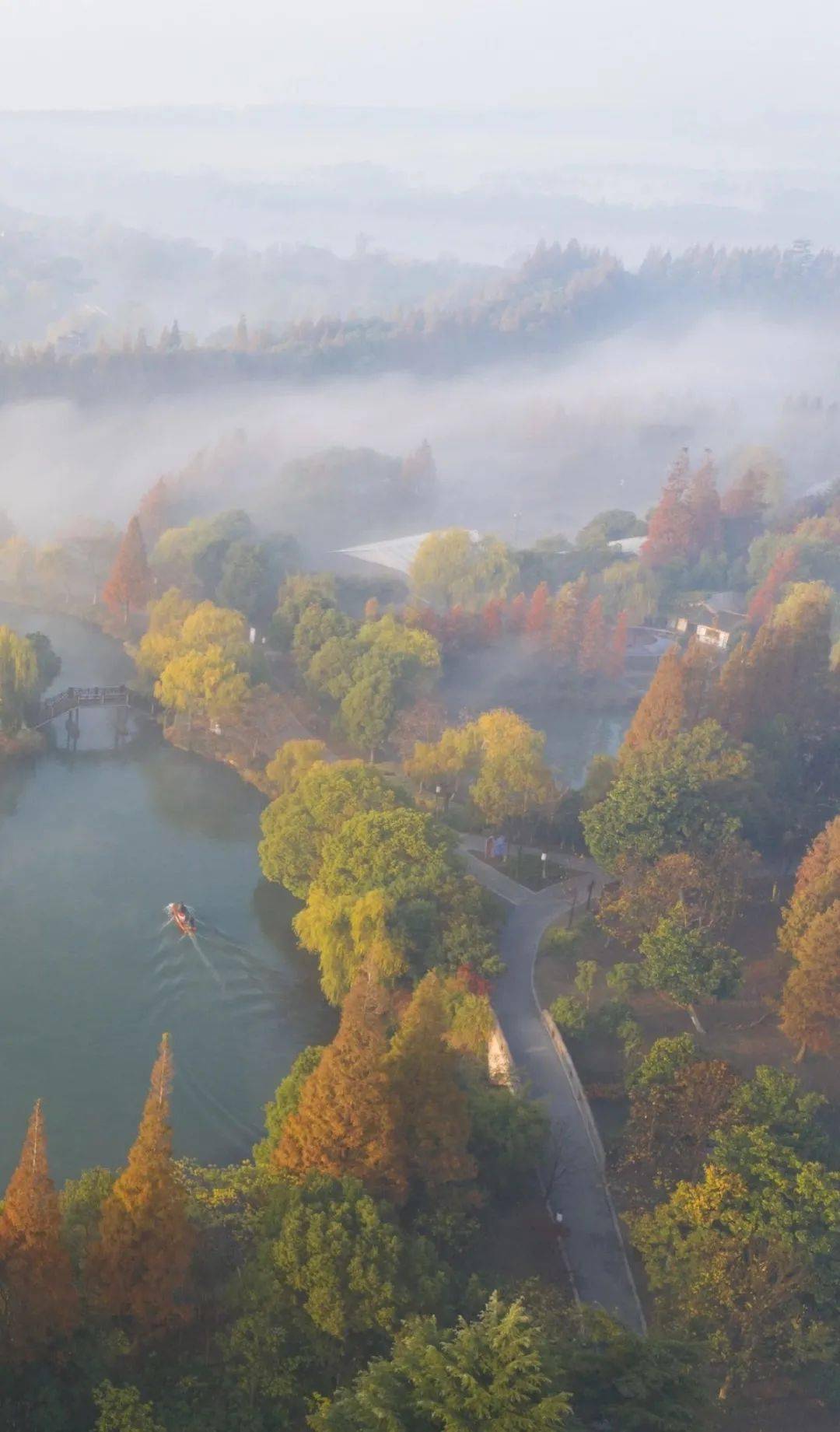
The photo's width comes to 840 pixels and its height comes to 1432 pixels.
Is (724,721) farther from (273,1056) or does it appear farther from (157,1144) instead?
(157,1144)

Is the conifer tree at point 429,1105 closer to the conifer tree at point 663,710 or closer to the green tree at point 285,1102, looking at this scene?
the green tree at point 285,1102

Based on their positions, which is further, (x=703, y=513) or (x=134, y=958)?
(x=703, y=513)

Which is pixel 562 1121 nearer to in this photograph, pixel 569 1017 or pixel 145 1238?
pixel 569 1017

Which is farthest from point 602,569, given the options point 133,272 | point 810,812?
point 133,272

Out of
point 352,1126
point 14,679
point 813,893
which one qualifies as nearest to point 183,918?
point 14,679

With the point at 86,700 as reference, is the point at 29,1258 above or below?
above

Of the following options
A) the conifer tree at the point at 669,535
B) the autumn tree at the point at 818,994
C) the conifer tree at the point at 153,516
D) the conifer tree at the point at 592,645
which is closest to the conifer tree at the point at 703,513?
the conifer tree at the point at 669,535

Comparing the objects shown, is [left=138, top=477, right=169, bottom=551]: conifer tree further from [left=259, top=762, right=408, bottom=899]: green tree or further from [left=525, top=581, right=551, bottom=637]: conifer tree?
[left=259, top=762, right=408, bottom=899]: green tree
